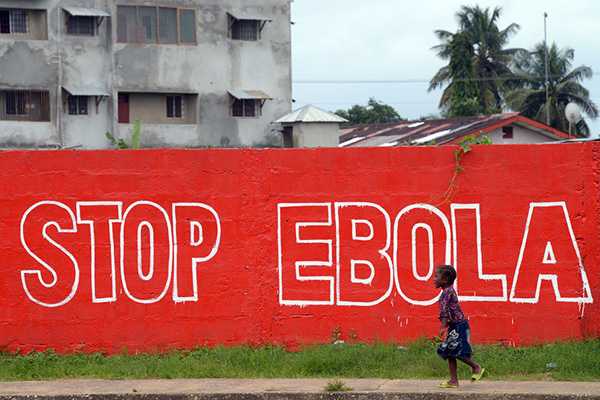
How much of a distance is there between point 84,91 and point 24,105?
2.01 meters

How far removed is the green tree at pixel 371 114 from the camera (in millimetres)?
70019

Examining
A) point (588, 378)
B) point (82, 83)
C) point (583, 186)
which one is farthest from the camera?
point (82, 83)

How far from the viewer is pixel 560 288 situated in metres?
9.35

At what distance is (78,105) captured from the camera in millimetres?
36156

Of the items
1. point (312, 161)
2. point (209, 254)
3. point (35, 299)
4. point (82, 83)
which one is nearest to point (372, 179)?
point (312, 161)

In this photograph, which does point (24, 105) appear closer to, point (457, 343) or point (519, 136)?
point (519, 136)

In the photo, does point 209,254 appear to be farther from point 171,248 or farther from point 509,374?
point 509,374

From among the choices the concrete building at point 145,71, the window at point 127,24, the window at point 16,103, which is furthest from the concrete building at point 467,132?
the window at point 16,103

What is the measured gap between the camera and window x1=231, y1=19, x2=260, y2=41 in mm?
38344

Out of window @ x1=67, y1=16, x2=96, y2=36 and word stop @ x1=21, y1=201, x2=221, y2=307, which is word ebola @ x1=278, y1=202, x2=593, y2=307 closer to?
word stop @ x1=21, y1=201, x2=221, y2=307

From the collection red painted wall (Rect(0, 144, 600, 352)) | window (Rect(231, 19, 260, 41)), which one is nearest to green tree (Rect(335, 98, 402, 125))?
window (Rect(231, 19, 260, 41))

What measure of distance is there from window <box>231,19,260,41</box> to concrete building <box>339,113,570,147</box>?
5802 mm

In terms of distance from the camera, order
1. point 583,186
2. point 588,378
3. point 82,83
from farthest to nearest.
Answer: point 82,83 < point 583,186 < point 588,378

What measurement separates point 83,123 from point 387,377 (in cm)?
2886
